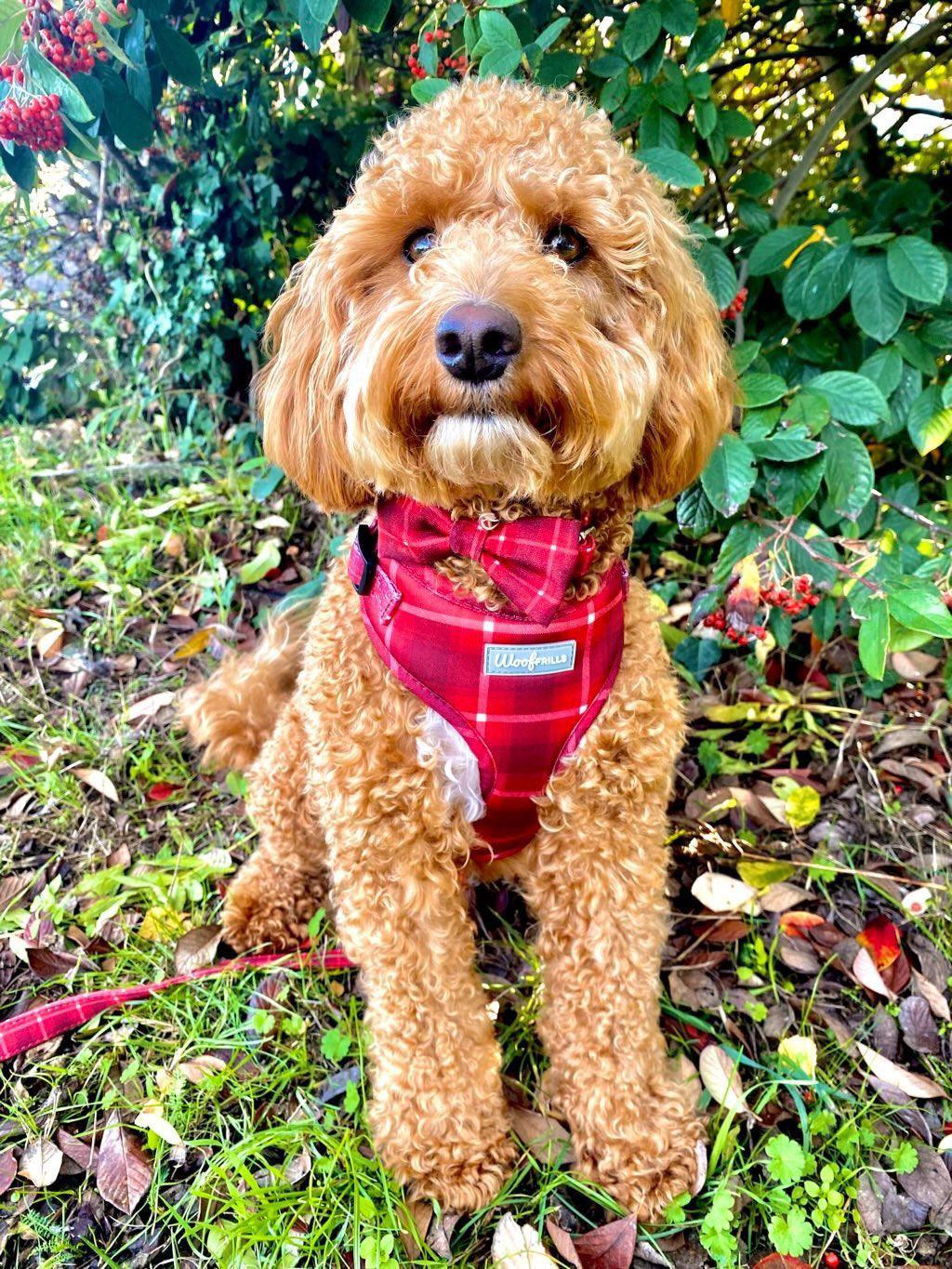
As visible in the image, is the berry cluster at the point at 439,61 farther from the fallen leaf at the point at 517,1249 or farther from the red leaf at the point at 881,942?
the fallen leaf at the point at 517,1249

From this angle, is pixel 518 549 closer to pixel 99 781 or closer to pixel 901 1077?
pixel 901 1077

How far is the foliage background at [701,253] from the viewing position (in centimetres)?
188

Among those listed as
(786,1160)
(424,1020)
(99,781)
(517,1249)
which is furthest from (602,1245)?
(99,781)

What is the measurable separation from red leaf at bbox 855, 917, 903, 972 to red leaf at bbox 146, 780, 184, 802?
5.92 feet

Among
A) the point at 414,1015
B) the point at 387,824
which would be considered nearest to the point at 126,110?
the point at 387,824

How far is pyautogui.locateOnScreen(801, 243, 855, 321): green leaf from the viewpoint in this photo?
2.04 meters

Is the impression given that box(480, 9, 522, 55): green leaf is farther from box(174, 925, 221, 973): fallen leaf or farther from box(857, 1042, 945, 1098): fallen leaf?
box(857, 1042, 945, 1098): fallen leaf

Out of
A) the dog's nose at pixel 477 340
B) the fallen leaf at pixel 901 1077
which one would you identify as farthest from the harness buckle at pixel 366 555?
the fallen leaf at pixel 901 1077

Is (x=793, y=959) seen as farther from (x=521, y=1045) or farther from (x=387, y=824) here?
(x=387, y=824)

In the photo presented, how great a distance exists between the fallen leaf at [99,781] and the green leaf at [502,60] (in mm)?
1948

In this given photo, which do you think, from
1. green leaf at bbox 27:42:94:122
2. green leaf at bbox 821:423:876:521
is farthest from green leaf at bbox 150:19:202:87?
green leaf at bbox 821:423:876:521

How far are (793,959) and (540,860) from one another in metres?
0.73

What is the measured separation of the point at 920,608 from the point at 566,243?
3.17 ft

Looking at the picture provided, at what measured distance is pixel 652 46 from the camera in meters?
1.91
